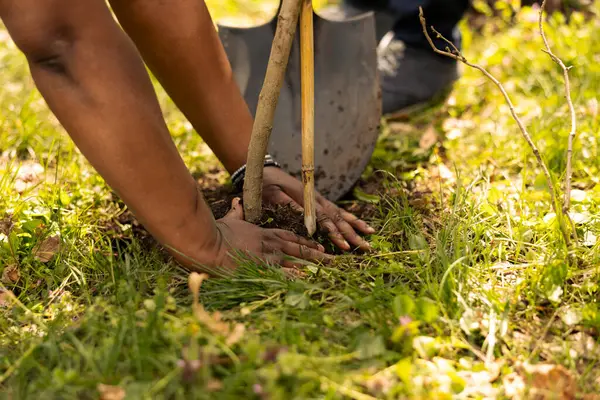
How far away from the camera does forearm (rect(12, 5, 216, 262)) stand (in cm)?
127

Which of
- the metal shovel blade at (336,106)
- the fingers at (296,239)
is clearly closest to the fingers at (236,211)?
the fingers at (296,239)

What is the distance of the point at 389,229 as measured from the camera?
1749mm

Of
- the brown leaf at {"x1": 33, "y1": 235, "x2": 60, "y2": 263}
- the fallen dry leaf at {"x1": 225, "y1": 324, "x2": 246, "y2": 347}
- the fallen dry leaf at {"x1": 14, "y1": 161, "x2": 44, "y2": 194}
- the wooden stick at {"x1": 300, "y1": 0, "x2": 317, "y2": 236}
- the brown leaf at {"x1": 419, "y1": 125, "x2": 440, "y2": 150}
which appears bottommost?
the brown leaf at {"x1": 419, "y1": 125, "x2": 440, "y2": 150}

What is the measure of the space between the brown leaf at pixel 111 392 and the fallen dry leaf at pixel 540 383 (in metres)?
0.73

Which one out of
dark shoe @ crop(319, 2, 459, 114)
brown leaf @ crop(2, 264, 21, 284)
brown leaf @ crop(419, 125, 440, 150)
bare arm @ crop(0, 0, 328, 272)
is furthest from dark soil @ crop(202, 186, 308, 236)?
dark shoe @ crop(319, 2, 459, 114)

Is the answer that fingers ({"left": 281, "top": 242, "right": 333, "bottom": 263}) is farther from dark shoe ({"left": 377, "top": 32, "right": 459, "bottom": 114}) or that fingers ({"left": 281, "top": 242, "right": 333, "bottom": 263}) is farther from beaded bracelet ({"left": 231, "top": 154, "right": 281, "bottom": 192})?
dark shoe ({"left": 377, "top": 32, "right": 459, "bottom": 114})

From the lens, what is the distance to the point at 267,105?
1.53m

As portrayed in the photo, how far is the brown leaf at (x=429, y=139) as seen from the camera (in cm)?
234

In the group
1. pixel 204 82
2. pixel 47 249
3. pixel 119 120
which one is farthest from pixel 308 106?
pixel 47 249

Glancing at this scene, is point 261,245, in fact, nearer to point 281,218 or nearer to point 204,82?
point 281,218

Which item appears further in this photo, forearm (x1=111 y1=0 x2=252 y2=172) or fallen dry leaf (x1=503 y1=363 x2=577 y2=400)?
forearm (x1=111 y1=0 x2=252 y2=172)

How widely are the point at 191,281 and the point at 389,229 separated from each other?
0.65m

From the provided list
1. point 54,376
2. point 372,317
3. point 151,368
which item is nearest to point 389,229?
point 372,317

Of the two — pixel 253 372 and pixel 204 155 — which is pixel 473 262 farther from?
pixel 204 155
